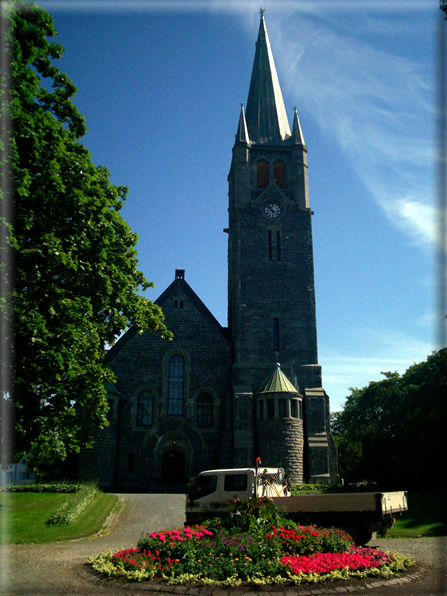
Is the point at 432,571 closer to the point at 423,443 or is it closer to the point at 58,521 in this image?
the point at 58,521

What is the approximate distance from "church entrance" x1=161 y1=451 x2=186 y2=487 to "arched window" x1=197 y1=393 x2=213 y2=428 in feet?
8.24

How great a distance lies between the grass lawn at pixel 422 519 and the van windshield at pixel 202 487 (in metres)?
6.23

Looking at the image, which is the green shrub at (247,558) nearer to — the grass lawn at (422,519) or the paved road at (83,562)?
the paved road at (83,562)

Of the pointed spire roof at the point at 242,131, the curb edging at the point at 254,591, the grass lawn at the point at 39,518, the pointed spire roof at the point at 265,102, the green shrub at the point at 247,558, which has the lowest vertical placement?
the grass lawn at the point at 39,518

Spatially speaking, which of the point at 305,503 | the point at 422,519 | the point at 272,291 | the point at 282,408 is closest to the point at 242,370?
the point at 282,408

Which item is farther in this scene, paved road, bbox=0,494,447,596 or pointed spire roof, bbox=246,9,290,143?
pointed spire roof, bbox=246,9,290,143

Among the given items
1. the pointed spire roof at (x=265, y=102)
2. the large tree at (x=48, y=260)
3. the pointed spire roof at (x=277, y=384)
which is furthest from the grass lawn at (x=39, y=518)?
the pointed spire roof at (x=265, y=102)

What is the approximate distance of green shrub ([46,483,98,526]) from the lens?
781 inches

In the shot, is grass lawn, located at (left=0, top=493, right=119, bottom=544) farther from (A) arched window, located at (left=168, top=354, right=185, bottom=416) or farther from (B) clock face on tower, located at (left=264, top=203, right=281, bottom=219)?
(B) clock face on tower, located at (left=264, top=203, right=281, bottom=219)

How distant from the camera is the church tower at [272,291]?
33.3 metres

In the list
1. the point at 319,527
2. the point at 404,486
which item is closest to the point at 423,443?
the point at 404,486

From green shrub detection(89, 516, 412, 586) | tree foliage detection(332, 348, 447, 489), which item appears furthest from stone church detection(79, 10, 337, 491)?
green shrub detection(89, 516, 412, 586)

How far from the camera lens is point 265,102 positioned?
4641 cm

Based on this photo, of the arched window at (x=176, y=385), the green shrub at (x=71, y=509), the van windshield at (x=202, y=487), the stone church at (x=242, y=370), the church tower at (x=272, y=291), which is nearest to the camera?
the van windshield at (x=202, y=487)
